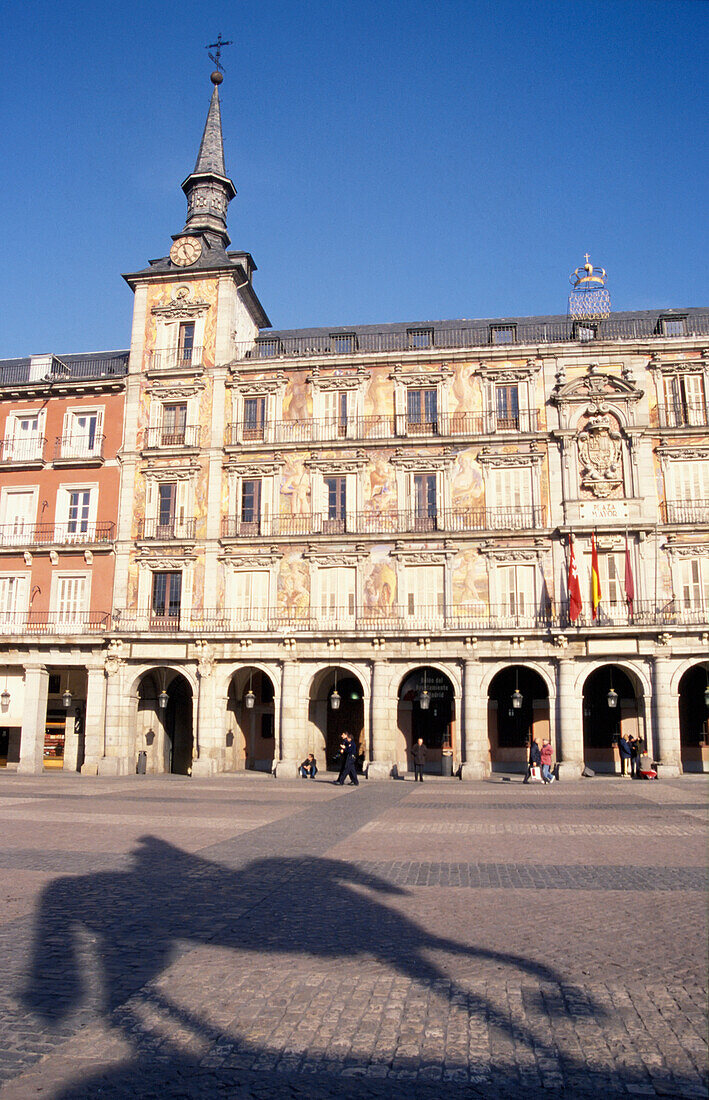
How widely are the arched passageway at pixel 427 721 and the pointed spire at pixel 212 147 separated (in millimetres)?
29883

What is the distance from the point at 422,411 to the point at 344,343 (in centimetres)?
548

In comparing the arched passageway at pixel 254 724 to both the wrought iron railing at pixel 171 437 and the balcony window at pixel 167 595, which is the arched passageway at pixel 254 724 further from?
the wrought iron railing at pixel 171 437

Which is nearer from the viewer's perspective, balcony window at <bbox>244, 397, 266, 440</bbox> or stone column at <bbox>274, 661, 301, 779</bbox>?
stone column at <bbox>274, 661, 301, 779</bbox>

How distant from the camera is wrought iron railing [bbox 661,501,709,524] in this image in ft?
117

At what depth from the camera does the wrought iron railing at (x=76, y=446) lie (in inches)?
1612

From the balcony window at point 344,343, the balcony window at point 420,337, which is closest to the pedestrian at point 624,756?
the balcony window at point 420,337

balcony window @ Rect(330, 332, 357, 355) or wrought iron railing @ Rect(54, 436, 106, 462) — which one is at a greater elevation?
balcony window @ Rect(330, 332, 357, 355)

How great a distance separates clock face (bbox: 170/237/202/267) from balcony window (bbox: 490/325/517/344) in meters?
15.0

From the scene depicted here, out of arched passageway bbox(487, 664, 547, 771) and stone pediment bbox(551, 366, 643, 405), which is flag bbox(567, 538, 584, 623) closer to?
arched passageway bbox(487, 664, 547, 771)

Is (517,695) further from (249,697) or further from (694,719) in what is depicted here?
(249,697)

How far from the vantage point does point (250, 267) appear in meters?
46.8

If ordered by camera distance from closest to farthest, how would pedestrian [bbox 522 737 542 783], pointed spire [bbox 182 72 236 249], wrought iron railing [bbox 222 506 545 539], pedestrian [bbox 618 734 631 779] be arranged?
pedestrian [bbox 522 737 542 783]
pedestrian [bbox 618 734 631 779]
wrought iron railing [bbox 222 506 545 539]
pointed spire [bbox 182 72 236 249]

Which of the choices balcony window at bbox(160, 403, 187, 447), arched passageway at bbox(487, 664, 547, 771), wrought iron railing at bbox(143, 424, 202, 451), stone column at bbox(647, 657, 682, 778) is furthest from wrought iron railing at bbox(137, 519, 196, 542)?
stone column at bbox(647, 657, 682, 778)

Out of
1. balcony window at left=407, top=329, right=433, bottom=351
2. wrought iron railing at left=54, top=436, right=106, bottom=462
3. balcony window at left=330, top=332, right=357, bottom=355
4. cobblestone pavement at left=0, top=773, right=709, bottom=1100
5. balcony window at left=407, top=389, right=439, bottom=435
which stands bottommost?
cobblestone pavement at left=0, top=773, right=709, bottom=1100
